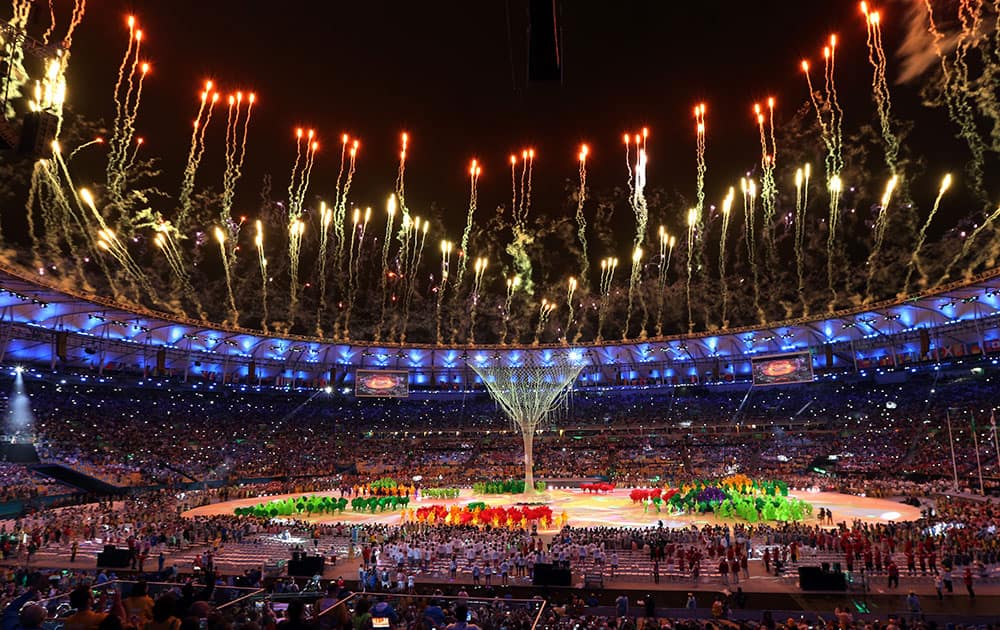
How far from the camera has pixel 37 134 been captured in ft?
43.0

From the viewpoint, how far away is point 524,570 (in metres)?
21.4

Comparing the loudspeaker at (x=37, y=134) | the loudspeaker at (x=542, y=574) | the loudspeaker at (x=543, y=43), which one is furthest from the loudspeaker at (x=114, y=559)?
the loudspeaker at (x=543, y=43)

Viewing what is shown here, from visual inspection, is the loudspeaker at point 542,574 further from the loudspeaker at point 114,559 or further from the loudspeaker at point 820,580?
the loudspeaker at point 114,559

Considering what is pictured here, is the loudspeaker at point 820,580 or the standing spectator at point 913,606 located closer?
the standing spectator at point 913,606

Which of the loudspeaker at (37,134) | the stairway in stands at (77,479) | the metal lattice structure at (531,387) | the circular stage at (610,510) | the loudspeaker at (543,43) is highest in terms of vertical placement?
the loudspeaker at (37,134)

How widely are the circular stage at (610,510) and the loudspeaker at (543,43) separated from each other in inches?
1087

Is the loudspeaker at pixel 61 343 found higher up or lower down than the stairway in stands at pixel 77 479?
higher up

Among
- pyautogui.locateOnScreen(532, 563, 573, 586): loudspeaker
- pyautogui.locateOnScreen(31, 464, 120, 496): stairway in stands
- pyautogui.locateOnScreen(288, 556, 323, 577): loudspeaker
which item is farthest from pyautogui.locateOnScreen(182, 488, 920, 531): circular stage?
pyautogui.locateOnScreen(288, 556, 323, 577): loudspeaker

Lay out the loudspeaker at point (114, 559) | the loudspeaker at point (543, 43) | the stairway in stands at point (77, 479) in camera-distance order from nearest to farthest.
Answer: the loudspeaker at point (543, 43) → the loudspeaker at point (114, 559) → the stairway in stands at point (77, 479)

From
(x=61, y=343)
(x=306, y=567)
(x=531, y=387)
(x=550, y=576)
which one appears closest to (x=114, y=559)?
(x=306, y=567)

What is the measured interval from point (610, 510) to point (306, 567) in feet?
74.9

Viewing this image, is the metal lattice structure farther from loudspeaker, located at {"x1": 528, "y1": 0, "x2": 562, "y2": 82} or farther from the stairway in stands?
loudspeaker, located at {"x1": 528, "y1": 0, "x2": 562, "y2": 82}

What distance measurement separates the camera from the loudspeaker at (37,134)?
512 inches

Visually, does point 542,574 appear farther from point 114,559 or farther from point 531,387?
point 531,387
